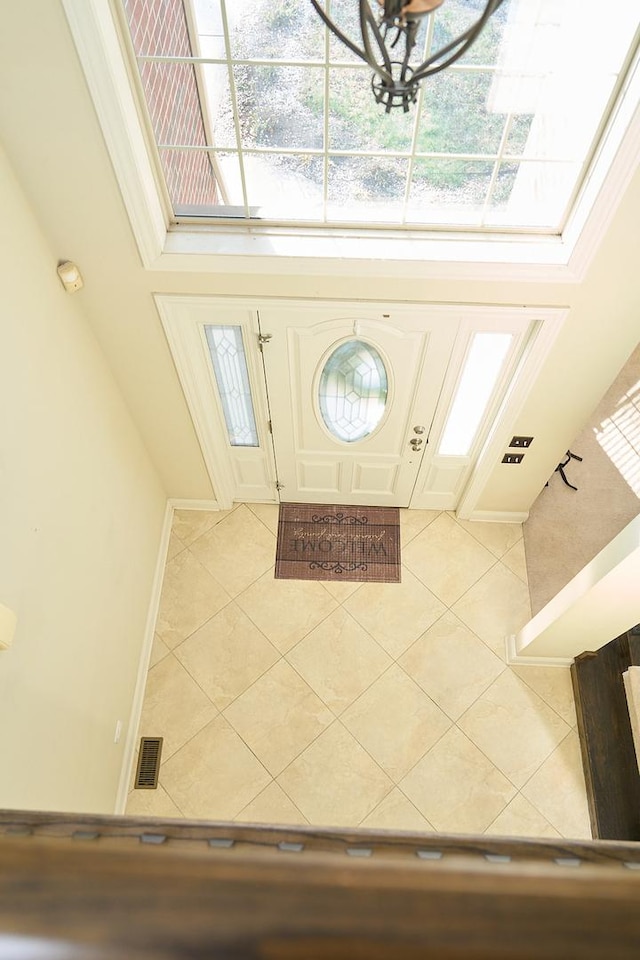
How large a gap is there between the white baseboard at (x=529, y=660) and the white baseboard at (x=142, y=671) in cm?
217

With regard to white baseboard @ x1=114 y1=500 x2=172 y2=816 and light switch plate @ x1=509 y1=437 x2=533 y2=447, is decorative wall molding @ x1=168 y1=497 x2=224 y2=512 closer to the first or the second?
white baseboard @ x1=114 y1=500 x2=172 y2=816

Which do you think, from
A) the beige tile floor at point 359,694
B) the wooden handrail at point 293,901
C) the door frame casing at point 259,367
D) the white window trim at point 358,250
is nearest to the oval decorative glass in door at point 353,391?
the door frame casing at point 259,367

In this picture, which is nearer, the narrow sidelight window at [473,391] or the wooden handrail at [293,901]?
the wooden handrail at [293,901]

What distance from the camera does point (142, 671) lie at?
3717mm

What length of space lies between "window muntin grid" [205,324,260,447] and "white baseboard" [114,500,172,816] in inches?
31.8

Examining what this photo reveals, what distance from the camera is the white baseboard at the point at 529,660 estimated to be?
3.78 m

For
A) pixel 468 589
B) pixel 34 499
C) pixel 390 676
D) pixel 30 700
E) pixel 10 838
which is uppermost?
pixel 468 589

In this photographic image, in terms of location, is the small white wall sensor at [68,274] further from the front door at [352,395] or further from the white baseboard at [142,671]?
→ the white baseboard at [142,671]

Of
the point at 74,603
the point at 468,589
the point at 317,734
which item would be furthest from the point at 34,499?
the point at 468,589

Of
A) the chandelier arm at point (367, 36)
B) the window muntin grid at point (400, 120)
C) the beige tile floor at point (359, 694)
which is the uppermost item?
the window muntin grid at point (400, 120)

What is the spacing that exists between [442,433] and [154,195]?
1.99 m

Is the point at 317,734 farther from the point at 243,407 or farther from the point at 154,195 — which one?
the point at 154,195

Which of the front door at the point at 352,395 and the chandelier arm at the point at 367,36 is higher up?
the front door at the point at 352,395

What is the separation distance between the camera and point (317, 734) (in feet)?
11.8
